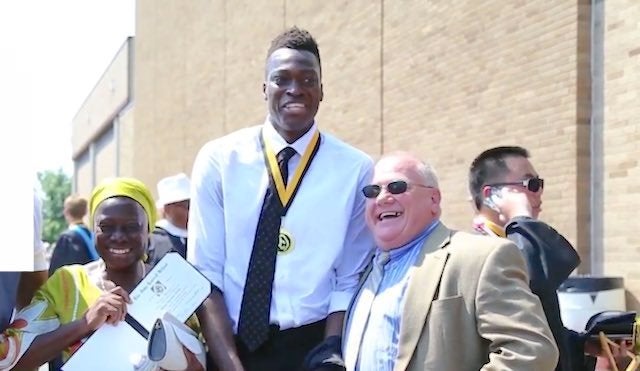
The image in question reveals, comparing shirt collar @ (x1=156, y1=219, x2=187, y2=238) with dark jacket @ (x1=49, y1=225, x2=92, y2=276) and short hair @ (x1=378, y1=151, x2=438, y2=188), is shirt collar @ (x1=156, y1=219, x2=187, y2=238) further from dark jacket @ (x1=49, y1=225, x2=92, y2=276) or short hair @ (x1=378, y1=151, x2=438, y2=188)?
short hair @ (x1=378, y1=151, x2=438, y2=188)

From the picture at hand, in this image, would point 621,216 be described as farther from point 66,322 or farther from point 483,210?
point 66,322

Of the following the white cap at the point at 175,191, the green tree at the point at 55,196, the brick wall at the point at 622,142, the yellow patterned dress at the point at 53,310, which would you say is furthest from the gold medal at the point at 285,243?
the green tree at the point at 55,196

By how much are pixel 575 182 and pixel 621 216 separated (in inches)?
21.8

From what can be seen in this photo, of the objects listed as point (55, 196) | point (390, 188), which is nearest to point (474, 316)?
point (390, 188)

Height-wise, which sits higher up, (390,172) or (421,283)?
(390,172)

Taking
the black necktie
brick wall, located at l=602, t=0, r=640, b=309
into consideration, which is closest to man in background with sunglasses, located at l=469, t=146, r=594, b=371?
the black necktie

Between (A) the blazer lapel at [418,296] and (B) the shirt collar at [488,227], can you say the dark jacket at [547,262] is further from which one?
(A) the blazer lapel at [418,296]

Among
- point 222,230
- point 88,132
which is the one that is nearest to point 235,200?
point 222,230

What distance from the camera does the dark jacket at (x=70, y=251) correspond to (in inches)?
250

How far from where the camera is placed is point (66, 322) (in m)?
2.90

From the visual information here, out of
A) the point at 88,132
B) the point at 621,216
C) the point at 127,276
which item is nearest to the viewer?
the point at 127,276

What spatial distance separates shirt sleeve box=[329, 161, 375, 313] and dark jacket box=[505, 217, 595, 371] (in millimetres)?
751

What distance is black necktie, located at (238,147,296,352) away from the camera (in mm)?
2855

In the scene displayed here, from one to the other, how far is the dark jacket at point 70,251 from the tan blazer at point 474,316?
171 inches
